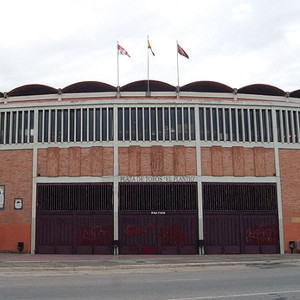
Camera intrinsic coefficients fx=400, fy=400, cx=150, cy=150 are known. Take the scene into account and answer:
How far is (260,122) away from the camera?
84.1 feet

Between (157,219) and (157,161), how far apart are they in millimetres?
3526

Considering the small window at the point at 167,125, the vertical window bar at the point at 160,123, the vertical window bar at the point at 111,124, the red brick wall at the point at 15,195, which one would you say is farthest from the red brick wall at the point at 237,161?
the red brick wall at the point at 15,195

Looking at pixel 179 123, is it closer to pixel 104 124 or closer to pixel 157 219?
pixel 104 124

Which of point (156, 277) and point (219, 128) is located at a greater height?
point (219, 128)

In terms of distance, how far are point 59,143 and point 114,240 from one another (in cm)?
691

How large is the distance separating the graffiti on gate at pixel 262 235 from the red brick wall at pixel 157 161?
498cm

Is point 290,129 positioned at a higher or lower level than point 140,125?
lower

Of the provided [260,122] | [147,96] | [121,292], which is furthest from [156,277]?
[147,96]

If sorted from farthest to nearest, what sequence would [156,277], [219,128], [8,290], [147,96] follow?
1. [147,96]
2. [219,128]
3. [156,277]
4. [8,290]

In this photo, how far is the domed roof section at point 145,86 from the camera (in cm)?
2955

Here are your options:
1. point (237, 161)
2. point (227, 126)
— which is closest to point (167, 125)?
point (227, 126)

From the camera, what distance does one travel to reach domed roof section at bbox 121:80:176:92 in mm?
29547

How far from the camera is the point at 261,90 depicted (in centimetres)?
2992

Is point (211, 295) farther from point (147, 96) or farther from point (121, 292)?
point (147, 96)
